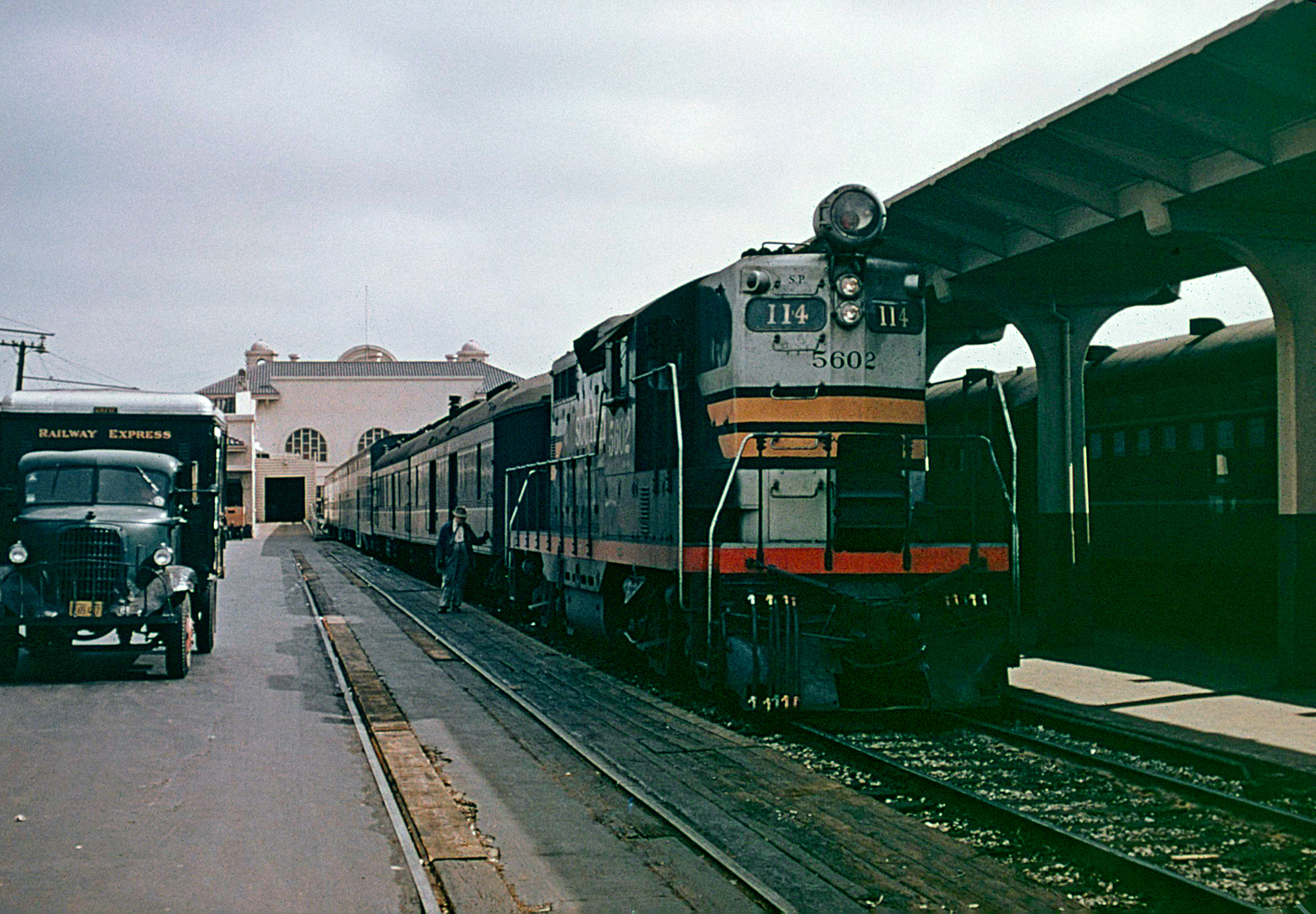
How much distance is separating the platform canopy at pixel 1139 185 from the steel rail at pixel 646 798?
247 inches

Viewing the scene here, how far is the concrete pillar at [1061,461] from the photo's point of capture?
14.4m

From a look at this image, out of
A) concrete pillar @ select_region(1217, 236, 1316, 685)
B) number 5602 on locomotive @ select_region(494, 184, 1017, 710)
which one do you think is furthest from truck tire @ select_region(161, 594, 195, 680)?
concrete pillar @ select_region(1217, 236, 1316, 685)

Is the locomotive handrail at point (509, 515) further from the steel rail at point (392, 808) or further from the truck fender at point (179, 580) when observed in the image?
the truck fender at point (179, 580)

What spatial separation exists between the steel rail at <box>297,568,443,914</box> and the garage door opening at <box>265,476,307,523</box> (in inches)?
2742

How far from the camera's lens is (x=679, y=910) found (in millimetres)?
5211

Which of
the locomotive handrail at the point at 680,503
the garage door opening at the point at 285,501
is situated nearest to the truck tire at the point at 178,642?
the locomotive handrail at the point at 680,503

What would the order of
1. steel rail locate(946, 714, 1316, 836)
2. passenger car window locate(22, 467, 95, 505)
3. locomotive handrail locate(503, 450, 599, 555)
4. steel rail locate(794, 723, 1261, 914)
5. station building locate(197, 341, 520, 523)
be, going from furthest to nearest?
station building locate(197, 341, 520, 523) → locomotive handrail locate(503, 450, 599, 555) → passenger car window locate(22, 467, 95, 505) → steel rail locate(946, 714, 1316, 836) → steel rail locate(794, 723, 1261, 914)

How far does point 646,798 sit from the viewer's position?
706cm

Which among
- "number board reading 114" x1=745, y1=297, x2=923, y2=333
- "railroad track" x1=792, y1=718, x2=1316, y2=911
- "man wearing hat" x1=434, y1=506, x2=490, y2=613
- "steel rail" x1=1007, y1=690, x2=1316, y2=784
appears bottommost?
"railroad track" x1=792, y1=718, x2=1316, y2=911

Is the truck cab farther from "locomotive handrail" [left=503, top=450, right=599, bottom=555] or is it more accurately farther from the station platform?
the station platform

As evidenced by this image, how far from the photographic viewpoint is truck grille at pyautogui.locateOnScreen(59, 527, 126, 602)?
37.9 feet

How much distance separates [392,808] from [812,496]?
4.19 m

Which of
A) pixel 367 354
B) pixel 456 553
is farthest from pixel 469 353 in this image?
pixel 456 553

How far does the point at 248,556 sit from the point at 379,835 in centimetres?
3559
